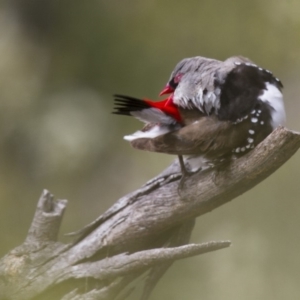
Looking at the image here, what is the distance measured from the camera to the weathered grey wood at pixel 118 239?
2.94 ft

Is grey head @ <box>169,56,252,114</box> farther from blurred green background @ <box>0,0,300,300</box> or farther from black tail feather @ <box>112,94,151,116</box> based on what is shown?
blurred green background @ <box>0,0,300,300</box>

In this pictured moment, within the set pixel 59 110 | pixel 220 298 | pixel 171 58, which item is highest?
pixel 171 58

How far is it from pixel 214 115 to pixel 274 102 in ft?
0.38

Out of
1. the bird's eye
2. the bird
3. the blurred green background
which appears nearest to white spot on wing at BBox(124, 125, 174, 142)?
the bird

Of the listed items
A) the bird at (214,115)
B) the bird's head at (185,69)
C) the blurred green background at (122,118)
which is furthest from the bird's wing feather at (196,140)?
the blurred green background at (122,118)

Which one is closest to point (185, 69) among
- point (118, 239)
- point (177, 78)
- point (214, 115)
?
point (177, 78)

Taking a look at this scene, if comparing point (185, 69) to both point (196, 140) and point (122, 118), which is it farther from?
point (122, 118)

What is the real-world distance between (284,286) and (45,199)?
53 cm

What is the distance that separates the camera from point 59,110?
127cm

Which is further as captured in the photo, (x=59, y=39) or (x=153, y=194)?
A: (x=59, y=39)

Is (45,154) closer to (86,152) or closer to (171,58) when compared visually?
(86,152)

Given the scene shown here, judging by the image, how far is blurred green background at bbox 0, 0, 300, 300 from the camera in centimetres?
109

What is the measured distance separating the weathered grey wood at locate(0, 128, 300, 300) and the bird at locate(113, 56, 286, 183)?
47 millimetres

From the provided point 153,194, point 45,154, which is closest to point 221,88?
point 153,194
